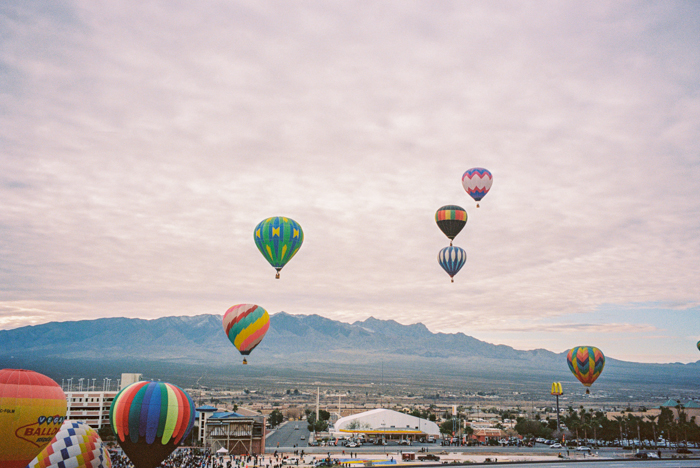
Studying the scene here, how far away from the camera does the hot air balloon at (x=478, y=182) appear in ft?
160

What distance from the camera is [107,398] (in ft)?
246

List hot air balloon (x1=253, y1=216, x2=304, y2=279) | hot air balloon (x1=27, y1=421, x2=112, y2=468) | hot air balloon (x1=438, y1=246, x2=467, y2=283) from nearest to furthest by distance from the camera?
hot air balloon (x1=27, y1=421, x2=112, y2=468)
hot air balloon (x1=253, y1=216, x2=304, y2=279)
hot air balloon (x1=438, y1=246, x2=467, y2=283)

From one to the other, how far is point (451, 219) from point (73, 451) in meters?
34.5

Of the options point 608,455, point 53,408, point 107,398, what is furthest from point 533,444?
point 53,408

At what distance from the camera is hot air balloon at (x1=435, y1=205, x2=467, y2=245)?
49.8 metres

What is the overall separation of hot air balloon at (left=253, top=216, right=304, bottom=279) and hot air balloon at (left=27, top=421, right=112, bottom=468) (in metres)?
16.7

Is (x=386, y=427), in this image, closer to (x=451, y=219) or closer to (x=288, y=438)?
(x=288, y=438)

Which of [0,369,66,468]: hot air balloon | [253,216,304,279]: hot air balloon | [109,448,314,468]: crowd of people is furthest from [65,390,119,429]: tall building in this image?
[0,369,66,468]: hot air balloon

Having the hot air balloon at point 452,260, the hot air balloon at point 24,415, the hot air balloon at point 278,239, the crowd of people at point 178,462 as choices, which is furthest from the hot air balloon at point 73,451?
the hot air balloon at point 452,260

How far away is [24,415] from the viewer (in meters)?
20.8

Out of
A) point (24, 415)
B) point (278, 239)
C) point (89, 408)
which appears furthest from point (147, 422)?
point (89, 408)

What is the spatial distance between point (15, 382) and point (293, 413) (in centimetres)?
10349

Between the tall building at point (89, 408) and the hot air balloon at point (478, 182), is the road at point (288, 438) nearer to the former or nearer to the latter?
the tall building at point (89, 408)

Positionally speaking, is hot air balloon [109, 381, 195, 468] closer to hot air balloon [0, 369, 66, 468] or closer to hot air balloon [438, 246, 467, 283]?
hot air balloon [0, 369, 66, 468]
